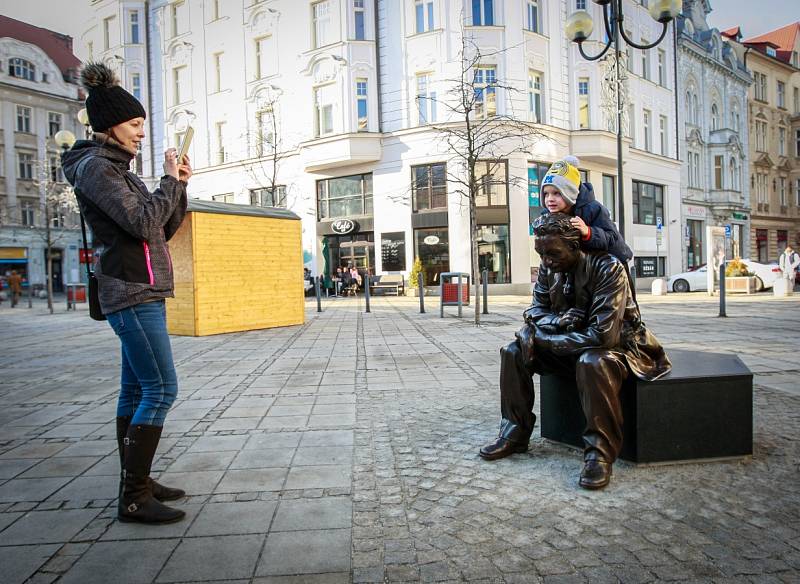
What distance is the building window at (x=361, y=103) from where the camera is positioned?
27859 millimetres

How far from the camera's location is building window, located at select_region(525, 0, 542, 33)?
2695cm

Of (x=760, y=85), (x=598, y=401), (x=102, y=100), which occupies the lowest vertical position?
(x=598, y=401)

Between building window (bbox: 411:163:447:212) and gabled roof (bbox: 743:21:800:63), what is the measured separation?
3863 cm

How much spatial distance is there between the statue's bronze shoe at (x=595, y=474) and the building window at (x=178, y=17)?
36592mm

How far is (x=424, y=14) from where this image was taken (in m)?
26.5

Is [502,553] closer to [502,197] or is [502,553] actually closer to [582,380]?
[582,380]

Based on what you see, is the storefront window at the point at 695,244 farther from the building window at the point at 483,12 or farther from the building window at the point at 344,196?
the building window at the point at 344,196

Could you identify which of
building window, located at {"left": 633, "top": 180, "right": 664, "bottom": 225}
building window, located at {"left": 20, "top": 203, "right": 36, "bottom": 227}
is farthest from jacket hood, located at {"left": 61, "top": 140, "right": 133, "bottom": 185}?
building window, located at {"left": 20, "top": 203, "right": 36, "bottom": 227}

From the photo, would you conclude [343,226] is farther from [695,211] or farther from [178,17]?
[695,211]

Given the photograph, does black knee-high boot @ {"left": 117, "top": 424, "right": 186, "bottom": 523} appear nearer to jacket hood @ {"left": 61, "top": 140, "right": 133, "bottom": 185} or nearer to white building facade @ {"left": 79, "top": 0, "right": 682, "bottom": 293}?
jacket hood @ {"left": 61, "top": 140, "right": 133, "bottom": 185}

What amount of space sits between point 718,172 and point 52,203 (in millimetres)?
41769

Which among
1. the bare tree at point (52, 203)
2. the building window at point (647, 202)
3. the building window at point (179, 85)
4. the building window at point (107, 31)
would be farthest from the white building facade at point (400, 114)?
the bare tree at point (52, 203)

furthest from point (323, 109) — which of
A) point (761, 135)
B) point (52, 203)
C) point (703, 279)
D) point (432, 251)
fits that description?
point (761, 135)

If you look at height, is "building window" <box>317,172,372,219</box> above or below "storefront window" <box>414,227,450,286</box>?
→ above
